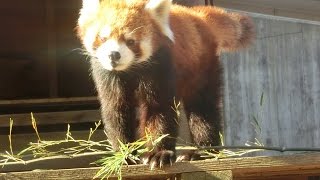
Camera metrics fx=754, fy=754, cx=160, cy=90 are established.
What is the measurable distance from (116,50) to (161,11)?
0.29 metres

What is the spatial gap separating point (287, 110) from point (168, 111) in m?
2.66

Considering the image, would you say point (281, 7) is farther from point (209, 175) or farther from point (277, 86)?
point (209, 175)

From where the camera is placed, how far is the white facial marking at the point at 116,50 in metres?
2.71

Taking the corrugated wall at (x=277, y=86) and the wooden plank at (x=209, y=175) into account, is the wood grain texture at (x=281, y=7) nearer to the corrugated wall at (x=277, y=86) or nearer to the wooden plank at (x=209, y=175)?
the corrugated wall at (x=277, y=86)

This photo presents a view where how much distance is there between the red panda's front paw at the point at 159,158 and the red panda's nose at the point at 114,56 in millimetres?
372

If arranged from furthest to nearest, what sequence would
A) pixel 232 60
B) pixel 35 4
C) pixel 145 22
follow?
pixel 35 4
pixel 232 60
pixel 145 22

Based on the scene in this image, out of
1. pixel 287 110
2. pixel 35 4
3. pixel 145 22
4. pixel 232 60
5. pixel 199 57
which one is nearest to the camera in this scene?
pixel 145 22

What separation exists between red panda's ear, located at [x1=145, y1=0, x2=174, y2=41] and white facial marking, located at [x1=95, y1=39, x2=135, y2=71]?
8.1 inches

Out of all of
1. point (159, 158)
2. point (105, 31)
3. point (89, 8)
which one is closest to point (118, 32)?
point (105, 31)

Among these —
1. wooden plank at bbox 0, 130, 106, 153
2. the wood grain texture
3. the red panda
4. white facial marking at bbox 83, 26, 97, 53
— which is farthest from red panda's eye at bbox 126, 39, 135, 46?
the wood grain texture

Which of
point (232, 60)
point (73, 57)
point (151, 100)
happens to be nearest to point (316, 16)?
point (232, 60)

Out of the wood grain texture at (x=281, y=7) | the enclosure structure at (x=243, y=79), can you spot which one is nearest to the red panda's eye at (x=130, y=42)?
the enclosure structure at (x=243, y=79)

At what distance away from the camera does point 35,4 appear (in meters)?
5.91

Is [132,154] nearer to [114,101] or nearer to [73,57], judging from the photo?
[114,101]
